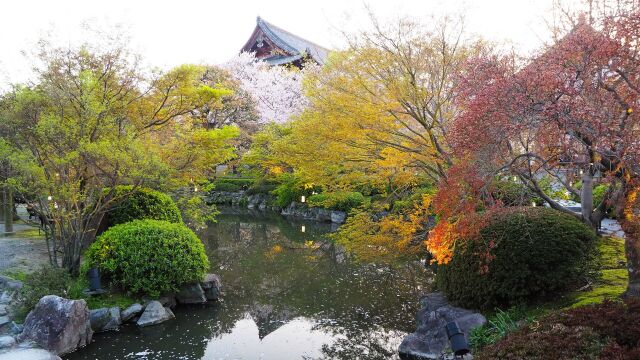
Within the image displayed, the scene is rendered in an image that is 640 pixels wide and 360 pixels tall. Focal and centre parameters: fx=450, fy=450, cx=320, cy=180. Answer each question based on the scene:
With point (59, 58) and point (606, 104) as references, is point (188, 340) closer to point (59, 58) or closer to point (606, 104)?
point (59, 58)

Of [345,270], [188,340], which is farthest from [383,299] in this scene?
[188,340]

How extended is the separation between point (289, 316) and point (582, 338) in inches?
220

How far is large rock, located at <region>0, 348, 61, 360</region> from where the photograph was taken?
5762mm

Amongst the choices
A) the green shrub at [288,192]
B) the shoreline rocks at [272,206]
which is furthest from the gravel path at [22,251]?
the shoreline rocks at [272,206]

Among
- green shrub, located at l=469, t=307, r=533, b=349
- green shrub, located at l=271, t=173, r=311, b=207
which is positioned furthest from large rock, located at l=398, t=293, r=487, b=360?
green shrub, located at l=271, t=173, r=311, b=207

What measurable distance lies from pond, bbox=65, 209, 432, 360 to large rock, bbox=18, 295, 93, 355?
0.22 metres

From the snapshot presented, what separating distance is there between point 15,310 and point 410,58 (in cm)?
733

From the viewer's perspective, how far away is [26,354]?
231 inches

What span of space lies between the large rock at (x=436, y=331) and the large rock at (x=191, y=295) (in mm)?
4141

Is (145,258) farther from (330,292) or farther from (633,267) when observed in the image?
(633,267)

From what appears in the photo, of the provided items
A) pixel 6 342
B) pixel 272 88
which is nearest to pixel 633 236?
pixel 6 342

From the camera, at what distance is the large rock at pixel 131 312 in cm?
764

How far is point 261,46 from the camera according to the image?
3534 cm

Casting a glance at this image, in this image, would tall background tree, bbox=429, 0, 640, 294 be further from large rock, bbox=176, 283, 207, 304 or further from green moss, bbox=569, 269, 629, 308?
large rock, bbox=176, 283, 207, 304
